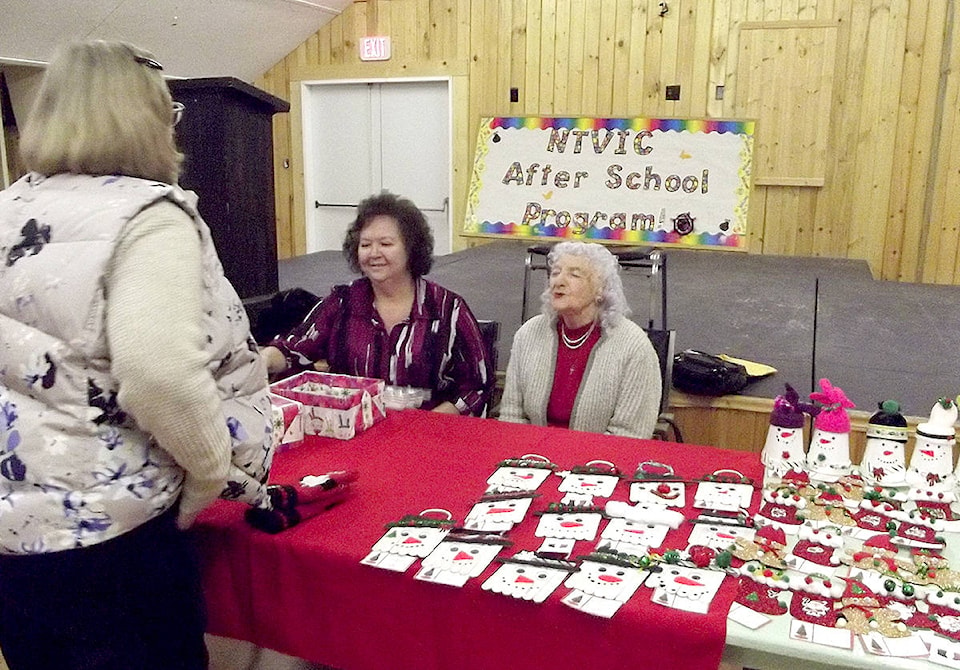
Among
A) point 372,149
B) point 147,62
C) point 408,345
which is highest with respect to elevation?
point 372,149

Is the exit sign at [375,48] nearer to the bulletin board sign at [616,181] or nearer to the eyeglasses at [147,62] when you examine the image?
the bulletin board sign at [616,181]

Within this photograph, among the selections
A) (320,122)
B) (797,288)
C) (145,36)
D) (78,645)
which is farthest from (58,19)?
(78,645)

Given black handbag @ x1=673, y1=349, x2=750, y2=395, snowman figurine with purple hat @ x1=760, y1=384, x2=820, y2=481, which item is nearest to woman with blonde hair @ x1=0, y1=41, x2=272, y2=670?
snowman figurine with purple hat @ x1=760, y1=384, x2=820, y2=481

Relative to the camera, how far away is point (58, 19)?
5.36 meters

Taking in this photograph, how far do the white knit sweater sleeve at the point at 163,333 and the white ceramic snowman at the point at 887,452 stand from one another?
118cm

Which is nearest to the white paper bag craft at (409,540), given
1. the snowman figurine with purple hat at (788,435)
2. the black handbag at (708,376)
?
the snowman figurine with purple hat at (788,435)

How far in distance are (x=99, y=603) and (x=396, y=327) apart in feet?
4.34

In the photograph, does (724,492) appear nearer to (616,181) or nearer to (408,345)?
(408,345)

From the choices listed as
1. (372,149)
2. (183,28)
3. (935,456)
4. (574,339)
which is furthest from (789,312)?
(183,28)

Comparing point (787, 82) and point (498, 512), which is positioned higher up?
point (787, 82)

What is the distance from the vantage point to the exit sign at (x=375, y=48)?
7266mm

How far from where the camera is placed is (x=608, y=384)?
2289 mm

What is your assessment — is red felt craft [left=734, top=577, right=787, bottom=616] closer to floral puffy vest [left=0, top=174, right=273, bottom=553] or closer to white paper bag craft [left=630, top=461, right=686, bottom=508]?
white paper bag craft [left=630, top=461, right=686, bottom=508]

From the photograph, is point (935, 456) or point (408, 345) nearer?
point (935, 456)
